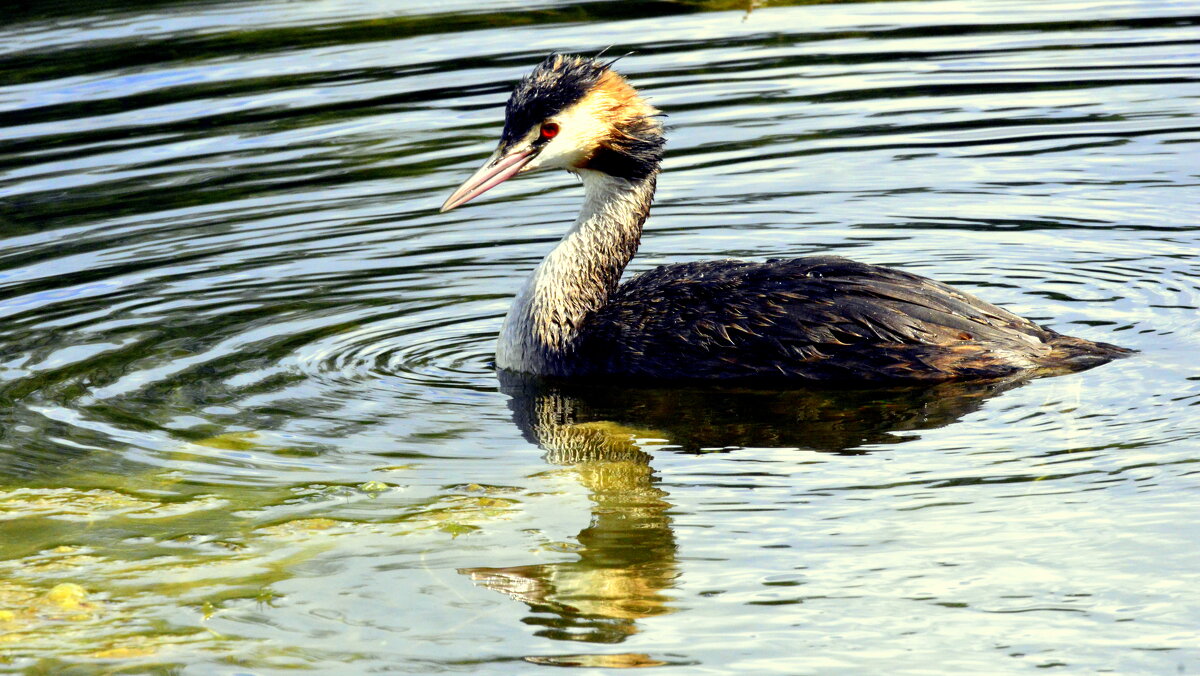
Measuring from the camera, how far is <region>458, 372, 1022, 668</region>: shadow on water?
506 centimetres

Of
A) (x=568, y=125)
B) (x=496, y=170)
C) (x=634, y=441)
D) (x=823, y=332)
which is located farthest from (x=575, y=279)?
(x=634, y=441)

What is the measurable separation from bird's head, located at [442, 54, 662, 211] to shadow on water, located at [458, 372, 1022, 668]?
1.09m

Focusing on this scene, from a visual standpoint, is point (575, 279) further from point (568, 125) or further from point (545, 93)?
point (545, 93)

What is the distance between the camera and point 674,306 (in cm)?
767

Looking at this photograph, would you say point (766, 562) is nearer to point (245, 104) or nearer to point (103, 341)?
point (103, 341)

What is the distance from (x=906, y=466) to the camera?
6145 millimetres

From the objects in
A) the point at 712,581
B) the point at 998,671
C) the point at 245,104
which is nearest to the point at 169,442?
the point at 712,581

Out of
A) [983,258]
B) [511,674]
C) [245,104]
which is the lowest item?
[511,674]

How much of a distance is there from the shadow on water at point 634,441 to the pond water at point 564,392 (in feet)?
0.07

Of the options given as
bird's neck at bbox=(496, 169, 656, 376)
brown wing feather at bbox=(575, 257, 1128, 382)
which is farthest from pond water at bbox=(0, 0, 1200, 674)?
bird's neck at bbox=(496, 169, 656, 376)

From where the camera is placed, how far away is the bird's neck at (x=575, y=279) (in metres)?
7.93

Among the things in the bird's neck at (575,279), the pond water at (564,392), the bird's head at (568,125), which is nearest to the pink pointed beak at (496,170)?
the bird's head at (568,125)

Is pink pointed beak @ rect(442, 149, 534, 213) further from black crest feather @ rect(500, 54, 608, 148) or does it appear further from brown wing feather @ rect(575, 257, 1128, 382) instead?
brown wing feather @ rect(575, 257, 1128, 382)

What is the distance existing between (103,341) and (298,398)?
1.64 m
